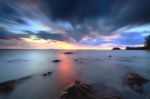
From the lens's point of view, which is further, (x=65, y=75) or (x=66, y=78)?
(x=65, y=75)

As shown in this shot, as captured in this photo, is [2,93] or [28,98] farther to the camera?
[2,93]

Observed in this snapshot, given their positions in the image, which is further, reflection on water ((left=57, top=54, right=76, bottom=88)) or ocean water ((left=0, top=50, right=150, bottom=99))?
reflection on water ((left=57, top=54, right=76, bottom=88))

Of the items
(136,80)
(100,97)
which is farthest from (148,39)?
(100,97)

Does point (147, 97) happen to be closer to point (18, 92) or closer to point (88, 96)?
point (88, 96)

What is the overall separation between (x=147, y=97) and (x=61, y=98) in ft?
24.3

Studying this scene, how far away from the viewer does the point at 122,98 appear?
25.6ft

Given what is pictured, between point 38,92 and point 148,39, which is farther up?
point 148,39

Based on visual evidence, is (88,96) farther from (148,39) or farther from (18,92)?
(148,39)

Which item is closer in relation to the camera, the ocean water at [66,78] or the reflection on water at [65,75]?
the ocean water at [66,78]

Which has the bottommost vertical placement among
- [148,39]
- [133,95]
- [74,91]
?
[133,95]

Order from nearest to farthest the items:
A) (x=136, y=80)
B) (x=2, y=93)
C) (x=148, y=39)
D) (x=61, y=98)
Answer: (x=61, y=98), (x=2, y=93), (x=136, y=80), (x=148, y=39)

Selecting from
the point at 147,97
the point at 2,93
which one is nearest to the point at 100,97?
the point at 147,97

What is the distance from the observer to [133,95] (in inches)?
328

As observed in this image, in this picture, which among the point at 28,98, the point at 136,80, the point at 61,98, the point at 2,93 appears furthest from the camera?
the point at 136,80
